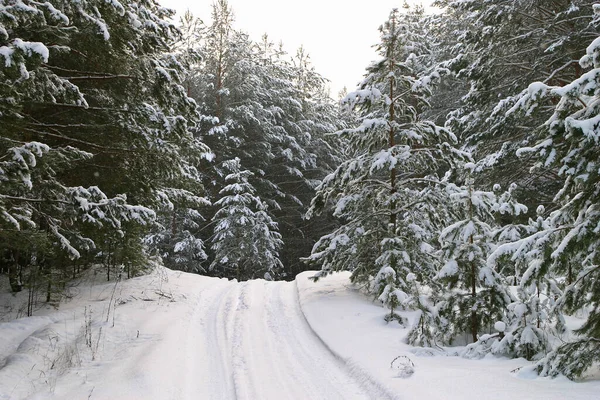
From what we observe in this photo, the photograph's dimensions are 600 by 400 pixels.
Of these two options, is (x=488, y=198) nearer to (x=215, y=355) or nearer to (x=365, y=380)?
(x=365, y=380)

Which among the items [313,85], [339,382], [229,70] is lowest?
[339,382]

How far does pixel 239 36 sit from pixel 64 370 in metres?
22.7

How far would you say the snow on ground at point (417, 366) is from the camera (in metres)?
4.25

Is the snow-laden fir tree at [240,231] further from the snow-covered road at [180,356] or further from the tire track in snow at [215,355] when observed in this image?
the snow-covered road at [180,356]

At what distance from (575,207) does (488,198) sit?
2598 millimetres

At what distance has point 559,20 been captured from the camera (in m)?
11.4

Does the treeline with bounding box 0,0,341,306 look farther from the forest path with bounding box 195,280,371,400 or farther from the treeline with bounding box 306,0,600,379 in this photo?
the treeline with bounding box 306,0,600,379

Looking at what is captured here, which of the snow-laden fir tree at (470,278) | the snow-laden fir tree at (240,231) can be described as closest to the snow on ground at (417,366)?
the snow-laden fir tree at (470,278)

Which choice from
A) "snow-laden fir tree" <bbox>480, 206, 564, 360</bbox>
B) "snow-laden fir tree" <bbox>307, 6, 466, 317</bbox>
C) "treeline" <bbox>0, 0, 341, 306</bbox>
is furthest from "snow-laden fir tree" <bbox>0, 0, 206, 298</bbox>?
"snow-laden fir tree" <bbox>480, 206, 564, 360</bbox>

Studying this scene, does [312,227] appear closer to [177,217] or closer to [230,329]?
[177,217]

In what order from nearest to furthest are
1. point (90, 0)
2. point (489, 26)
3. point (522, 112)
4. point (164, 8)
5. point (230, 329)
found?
1. point (522, 112)
2. point (90, 0)
3. point (230, 329)
4. point (164, 8)
5. point (489, 26)

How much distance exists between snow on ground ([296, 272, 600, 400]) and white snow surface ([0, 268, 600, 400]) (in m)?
0.02

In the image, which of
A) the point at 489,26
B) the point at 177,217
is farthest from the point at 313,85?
the point at 489,26

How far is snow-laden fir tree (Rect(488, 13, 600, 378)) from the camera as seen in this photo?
13.2 ft
